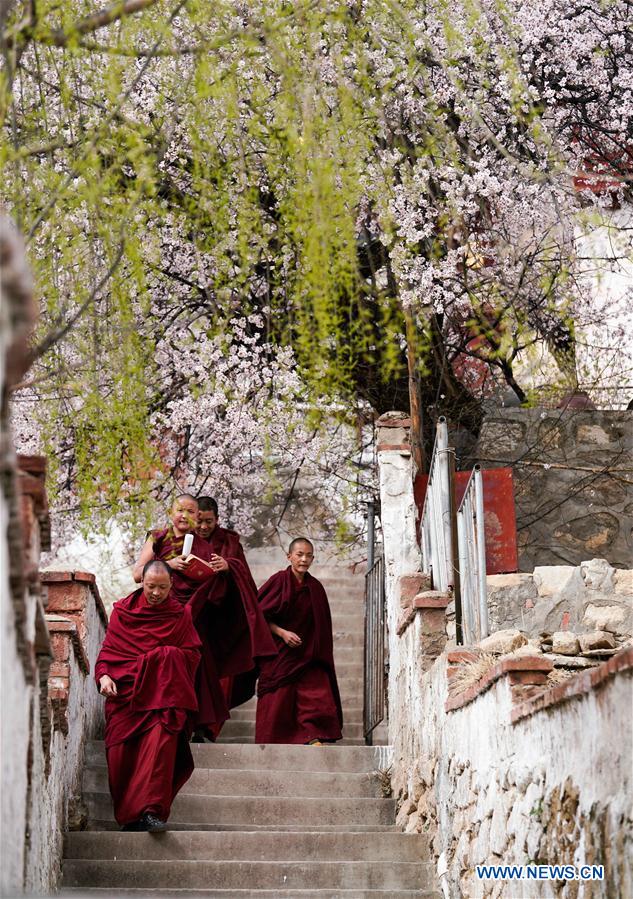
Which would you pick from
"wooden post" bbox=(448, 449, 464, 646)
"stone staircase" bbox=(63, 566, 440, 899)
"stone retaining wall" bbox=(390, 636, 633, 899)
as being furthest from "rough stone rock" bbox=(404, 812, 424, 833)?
"wooden post" bbox=(448, 449, 464, 646)

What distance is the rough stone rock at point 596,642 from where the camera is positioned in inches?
252

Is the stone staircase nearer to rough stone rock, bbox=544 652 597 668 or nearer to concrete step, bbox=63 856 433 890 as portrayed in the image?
concrete step, bbox=63 856 433 890

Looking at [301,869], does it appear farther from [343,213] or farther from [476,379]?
[476,379]

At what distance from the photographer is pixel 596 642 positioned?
6.44 m

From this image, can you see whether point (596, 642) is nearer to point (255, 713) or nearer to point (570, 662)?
point (570, 662)

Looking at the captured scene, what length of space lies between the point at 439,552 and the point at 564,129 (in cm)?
516

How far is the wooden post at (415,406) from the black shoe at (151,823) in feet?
12.3

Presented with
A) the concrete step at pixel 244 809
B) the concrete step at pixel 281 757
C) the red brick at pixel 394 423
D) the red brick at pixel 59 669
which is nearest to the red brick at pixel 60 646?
the red brick at pixel 59 669

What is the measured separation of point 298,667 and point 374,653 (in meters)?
0.57

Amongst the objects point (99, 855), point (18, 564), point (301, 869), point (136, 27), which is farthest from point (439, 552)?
point (18, 564)

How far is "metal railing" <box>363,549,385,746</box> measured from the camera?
9.09 metres

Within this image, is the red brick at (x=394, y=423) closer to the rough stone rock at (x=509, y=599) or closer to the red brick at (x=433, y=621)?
the rough stone rock at (x=509, y=599)

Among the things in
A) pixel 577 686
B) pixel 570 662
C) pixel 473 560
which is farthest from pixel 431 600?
pixel 577 686

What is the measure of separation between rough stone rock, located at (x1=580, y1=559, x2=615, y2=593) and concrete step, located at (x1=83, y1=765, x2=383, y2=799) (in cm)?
202
